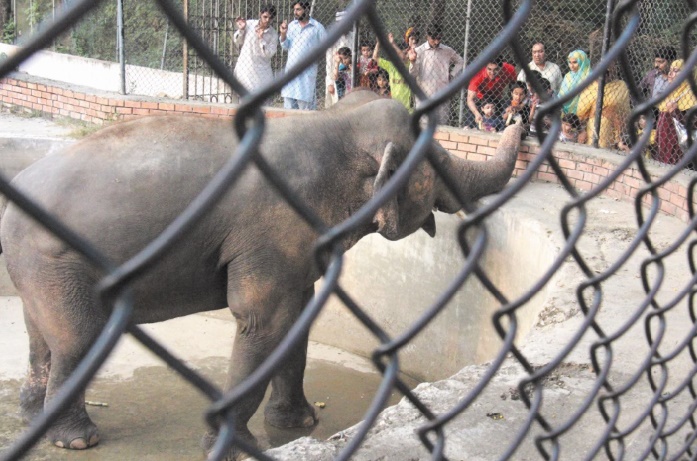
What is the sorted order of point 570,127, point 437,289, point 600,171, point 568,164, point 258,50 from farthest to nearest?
point 258,50, point 570,127, point 568,164, point 600,171, point 437,289

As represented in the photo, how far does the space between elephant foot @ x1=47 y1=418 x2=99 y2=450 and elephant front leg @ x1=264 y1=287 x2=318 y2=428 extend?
3.92 ft

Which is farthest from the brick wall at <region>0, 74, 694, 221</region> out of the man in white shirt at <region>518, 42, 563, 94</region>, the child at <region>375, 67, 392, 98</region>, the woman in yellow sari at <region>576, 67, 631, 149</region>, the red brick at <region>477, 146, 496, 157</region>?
the child at <region>375, 67, 392, 98</region>

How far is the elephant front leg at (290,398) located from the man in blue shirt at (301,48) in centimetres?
524

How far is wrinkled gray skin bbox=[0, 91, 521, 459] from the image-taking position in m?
4.55

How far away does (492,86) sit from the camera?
976 centimetres

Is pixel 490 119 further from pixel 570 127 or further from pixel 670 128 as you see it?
pixel 670 128

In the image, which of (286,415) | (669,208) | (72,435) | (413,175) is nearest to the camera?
(413,175)

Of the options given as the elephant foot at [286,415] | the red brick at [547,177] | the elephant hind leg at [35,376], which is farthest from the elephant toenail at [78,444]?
the red brick at [547,177]

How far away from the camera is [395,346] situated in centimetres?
122

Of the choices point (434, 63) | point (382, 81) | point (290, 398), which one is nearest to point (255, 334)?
point (290, 398)

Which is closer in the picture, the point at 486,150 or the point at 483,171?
the point at 483,171

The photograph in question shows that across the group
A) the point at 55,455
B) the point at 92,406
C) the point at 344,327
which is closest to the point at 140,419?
the point at 92,406

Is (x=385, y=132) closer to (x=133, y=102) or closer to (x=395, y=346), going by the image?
(x=395, y=346)

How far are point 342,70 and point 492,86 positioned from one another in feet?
6.12
